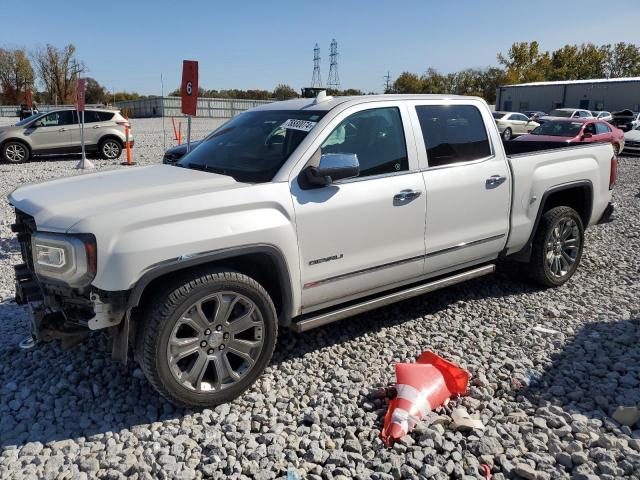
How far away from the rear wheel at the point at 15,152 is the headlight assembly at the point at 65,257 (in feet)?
50.8

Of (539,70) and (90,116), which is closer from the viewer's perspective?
(90,116)

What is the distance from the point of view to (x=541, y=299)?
535cm

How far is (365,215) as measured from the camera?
3.86m

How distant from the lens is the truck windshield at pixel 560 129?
17.3 metres

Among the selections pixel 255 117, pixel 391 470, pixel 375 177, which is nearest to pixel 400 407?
pixel 391 470

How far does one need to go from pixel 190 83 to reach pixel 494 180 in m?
6.31

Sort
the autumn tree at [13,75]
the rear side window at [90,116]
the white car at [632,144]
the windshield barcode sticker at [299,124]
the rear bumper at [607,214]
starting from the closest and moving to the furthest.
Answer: the windshield barcode sticker at [299,124] < the rear bumper at [607,214] < the rear side window at [90,116] < the white car at [632,144] < the autumn tree at [13,75]

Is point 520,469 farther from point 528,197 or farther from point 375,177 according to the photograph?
point 528,197

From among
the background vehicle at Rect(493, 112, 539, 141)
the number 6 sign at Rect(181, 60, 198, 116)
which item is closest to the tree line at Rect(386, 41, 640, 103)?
the background vehicle at Rect(493, 112, 539, 141)

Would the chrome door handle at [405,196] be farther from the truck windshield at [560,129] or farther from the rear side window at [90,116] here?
the rear side window at [90,116]

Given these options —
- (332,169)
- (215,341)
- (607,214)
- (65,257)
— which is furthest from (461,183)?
(65,257)

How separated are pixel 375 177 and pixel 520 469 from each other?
2.10 meters

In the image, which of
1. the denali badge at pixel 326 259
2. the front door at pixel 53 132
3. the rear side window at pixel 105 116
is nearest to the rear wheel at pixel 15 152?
the front door at pixel 53 132

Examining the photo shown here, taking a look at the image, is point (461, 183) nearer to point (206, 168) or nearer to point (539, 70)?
point (206, 168)
